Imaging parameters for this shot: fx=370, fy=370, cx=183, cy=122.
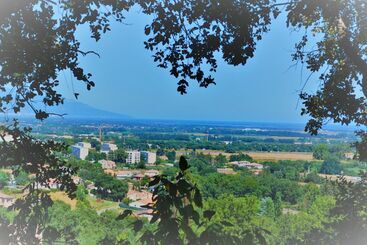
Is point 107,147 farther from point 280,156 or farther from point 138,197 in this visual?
point 280,156

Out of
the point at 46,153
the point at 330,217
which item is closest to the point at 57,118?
the point at 46,153

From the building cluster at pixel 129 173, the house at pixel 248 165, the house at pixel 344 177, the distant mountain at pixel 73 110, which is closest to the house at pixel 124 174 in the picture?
the building cluster at pixel 129 173

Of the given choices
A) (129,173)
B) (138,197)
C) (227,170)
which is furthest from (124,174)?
(227,170)

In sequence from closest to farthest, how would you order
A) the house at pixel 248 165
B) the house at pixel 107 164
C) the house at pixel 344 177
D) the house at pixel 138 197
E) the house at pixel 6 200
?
1. the house at pixel 138 197
2. the house at pixel 6 200
3. the house at pixel 107 164
4. the house at pixel 248 165
5. the house at pixel 344 177

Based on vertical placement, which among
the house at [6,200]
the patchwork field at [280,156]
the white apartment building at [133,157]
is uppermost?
the patchwork field at [280,156]

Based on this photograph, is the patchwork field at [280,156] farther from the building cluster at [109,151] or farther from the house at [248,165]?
the building cluster at [109,151]

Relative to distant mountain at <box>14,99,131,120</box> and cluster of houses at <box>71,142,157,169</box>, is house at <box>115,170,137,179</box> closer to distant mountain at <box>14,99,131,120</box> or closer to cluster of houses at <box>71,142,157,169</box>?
cluster of houses at <box>71,142,157,169</box>
